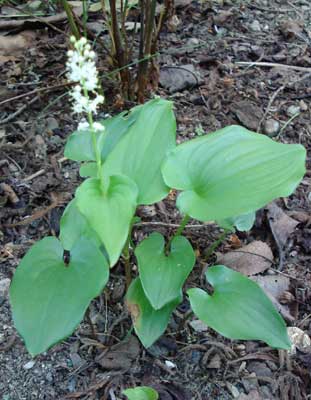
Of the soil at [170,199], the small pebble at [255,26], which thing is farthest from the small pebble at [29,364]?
the small pebble at [255,26]

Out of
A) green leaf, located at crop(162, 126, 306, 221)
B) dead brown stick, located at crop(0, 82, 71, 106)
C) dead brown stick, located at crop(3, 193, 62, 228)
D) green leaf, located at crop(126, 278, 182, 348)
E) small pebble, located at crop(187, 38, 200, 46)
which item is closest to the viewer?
green leaf, located at crop(162, 126, 306, 221)

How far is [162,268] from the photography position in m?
1.32

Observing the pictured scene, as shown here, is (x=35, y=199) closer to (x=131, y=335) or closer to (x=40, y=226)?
(x=40, y=226)

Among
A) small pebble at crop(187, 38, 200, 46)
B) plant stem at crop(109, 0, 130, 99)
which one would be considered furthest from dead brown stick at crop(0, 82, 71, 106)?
small pebble at crop(187, 38, 200, 46)

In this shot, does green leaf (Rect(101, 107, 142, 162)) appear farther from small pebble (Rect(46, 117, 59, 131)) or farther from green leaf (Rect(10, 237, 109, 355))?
small pebble (Rect(46, 117, 59, 131))

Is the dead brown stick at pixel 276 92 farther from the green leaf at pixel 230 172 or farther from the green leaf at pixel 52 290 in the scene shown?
the green leaf at pixel 52 290

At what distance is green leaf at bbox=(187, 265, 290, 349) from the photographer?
4.08 feet

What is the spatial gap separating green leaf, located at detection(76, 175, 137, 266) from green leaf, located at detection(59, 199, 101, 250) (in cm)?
13

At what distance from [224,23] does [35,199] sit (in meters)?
1.30

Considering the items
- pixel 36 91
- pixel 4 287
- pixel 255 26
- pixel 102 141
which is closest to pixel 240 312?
pixel 102 141

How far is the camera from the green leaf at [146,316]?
1.32 metres

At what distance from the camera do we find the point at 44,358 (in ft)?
4.74

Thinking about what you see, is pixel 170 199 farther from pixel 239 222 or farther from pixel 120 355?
pixel 120 355

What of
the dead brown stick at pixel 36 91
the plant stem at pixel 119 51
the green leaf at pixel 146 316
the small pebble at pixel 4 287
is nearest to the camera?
the green leaf at pixel 146 316
